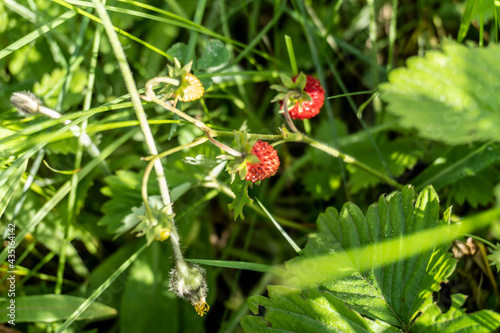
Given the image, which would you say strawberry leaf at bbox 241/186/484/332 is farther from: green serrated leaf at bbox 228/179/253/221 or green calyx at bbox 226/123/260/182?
green calyx at bbox 226/123/260/182

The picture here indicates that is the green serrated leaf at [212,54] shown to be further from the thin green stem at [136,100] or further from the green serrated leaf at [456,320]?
the green serrated leaf at [456,320]

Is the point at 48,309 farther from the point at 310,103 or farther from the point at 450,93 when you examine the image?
the point at 450,93

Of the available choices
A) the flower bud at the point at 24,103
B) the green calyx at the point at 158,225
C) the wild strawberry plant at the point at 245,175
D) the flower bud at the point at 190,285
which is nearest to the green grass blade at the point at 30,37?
the wild strawberry plant at the point at 245,175

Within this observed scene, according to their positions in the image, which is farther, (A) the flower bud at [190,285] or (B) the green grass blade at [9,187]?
(B) the green grass blade at [9,187]

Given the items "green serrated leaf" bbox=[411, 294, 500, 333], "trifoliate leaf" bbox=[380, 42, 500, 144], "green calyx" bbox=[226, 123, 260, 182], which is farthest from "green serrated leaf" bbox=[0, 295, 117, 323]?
"trifoliate leaf" bbox=[380, 42, 500, 144]

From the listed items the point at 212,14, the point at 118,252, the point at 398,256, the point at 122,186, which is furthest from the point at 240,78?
the point at 398,256

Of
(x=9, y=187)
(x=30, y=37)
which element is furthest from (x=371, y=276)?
(x=30, y=37)

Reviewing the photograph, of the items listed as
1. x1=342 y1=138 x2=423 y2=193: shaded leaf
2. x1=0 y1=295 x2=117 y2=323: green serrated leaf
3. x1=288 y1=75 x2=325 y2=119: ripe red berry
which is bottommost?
x1=0 y1=295 x2=117 y2=323: green serrated leaf
